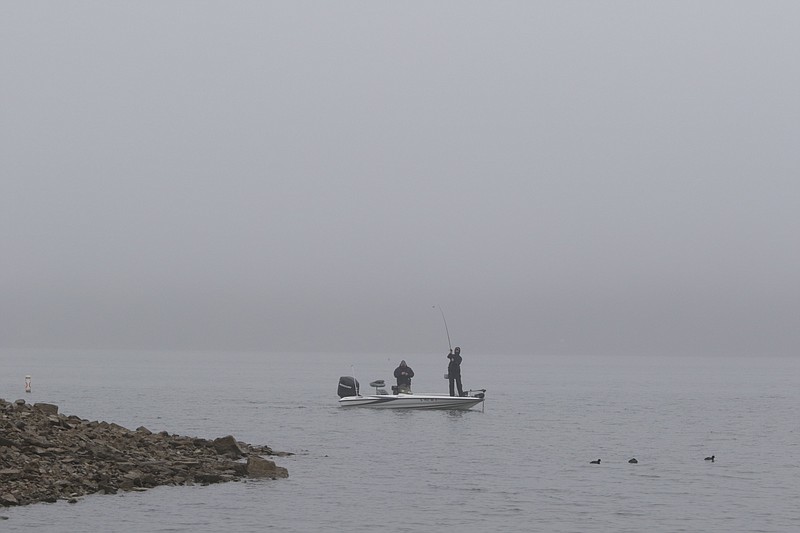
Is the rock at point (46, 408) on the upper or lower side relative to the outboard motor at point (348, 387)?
lower

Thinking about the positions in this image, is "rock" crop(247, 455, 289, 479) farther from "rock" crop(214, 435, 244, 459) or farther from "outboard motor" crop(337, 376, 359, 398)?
"outboard motor" crop(337, 376, 359, 398)

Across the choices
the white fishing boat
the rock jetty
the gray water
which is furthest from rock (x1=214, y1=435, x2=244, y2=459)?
the white fishing boat

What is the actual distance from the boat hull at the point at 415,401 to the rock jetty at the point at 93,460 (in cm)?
1894

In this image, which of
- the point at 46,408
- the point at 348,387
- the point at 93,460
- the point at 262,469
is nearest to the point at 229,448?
the point at 262,469

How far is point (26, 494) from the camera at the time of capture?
73.2 ft

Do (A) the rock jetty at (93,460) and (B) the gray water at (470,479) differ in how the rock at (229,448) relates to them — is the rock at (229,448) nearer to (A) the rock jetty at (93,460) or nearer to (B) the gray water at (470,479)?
(A) the rock jetty at (93,460)

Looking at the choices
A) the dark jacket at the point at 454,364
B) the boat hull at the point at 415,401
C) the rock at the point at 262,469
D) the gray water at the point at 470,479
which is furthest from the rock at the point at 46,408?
the dark jacket at the point at 454,364

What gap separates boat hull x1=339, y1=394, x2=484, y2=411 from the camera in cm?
5041

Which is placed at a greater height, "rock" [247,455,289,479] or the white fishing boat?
the white fishing boat

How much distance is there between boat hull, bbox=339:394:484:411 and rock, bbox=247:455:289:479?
22151 mm

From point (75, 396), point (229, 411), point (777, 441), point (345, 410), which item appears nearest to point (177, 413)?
point (229, 411)

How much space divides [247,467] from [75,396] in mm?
51030

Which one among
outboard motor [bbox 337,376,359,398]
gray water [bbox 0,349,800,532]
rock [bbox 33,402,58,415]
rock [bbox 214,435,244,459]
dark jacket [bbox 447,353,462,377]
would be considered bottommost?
gray water [bbox 0,349,800,532]

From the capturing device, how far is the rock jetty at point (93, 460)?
914 inches
